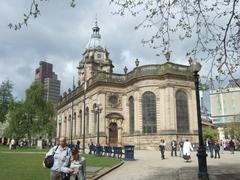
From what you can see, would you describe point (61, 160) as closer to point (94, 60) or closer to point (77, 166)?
point (77, 166)

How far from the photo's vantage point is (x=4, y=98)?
63531mm

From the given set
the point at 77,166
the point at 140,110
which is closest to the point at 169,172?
the point at 77,166

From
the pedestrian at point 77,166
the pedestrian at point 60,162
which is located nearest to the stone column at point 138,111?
the pedestrian at point 77,166

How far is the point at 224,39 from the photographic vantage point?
376 inches

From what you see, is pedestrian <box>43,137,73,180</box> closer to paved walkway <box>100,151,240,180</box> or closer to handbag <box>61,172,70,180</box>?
handbag <box>61,172,70,180</box>

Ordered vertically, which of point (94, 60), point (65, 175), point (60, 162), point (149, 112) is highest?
point (94, 60)

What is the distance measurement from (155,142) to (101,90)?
11791 mm

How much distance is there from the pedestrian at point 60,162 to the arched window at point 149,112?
39.0 meters

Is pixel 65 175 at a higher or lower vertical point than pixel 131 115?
lower

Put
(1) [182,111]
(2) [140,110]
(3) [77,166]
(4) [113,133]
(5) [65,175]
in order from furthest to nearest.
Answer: (4) [113,133]
(2) [140,110]
(1) [182,111]
(3) [77,166]
(5) [65,175]

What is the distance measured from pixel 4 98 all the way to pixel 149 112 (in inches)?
1192

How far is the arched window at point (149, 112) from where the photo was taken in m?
47.2

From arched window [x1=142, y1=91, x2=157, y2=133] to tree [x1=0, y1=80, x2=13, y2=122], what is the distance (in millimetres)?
27538

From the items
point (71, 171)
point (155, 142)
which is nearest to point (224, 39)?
point (71, 171)
